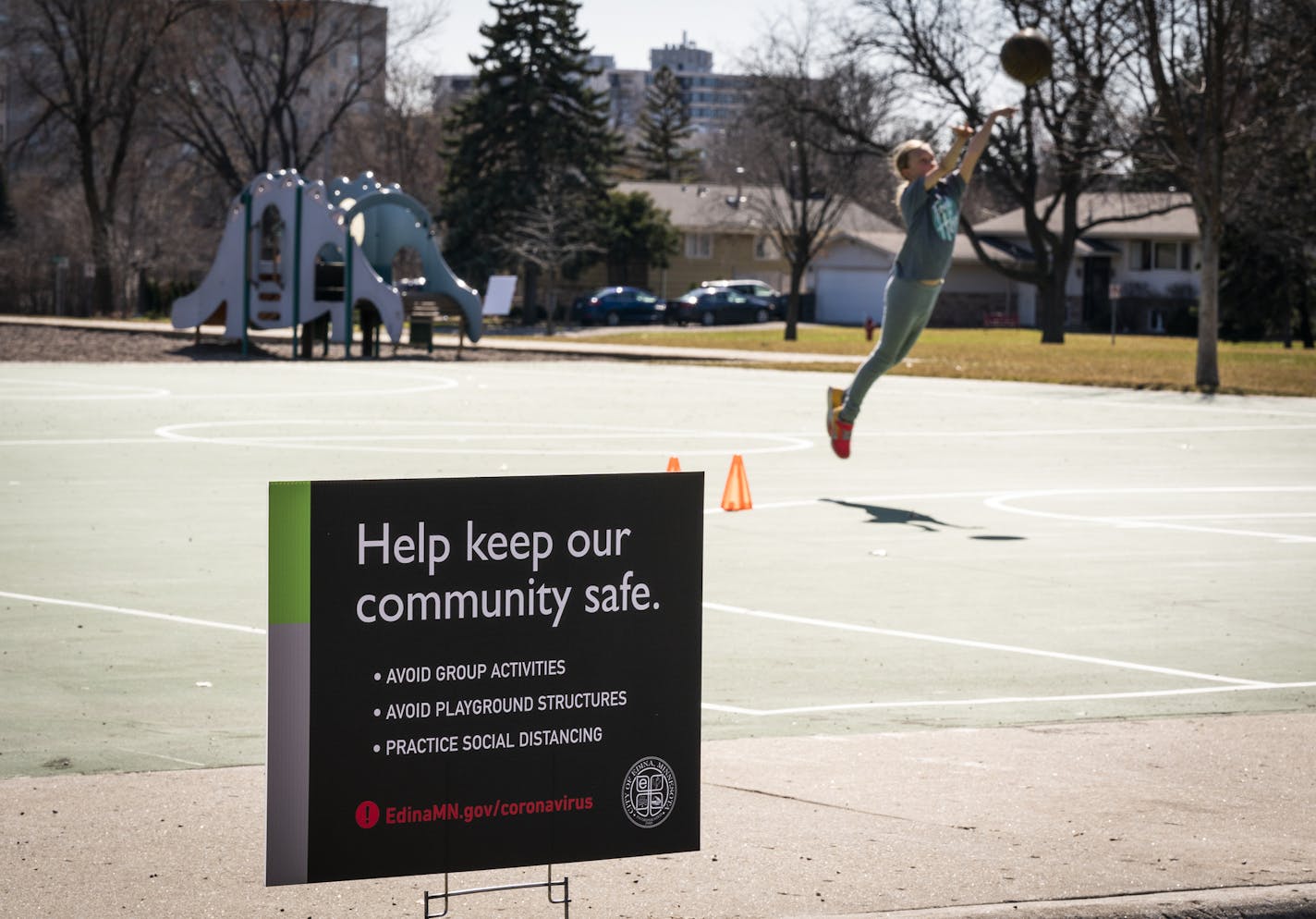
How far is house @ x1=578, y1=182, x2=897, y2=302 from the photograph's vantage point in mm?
99812

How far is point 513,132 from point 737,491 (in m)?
65.3

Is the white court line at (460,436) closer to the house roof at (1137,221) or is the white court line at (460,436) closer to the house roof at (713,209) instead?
the house roof at (1137,221)

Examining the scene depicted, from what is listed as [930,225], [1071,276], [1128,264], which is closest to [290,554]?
[930,225]

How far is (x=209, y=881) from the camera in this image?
5426 millimetres

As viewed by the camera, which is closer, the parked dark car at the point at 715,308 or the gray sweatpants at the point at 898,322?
the gray sweatpants at the point at 898,322


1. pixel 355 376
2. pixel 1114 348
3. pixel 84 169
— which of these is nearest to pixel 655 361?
pixel 355 376

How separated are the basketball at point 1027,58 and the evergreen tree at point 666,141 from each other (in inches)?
4909

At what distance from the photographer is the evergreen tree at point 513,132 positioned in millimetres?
77188

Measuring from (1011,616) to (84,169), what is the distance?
65199 mm

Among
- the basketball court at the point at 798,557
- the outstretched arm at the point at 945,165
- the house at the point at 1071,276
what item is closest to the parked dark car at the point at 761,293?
the house at the point at 1071,276

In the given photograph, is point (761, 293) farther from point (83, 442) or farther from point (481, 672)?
point (481, 672)

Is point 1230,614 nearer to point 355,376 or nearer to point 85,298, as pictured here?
point 355,376

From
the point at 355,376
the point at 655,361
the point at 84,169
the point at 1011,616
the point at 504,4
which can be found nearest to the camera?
the point at 1011,616

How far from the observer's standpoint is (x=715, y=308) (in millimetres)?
82375
